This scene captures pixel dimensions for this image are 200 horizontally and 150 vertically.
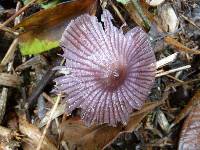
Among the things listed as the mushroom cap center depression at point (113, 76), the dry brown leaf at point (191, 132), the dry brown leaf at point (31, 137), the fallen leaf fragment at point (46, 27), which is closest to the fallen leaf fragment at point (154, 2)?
the fallen leaf fragment at point (46, 27)

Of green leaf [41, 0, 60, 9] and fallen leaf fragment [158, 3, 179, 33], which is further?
fallen leaf fragment [158, 3, 179, 33]

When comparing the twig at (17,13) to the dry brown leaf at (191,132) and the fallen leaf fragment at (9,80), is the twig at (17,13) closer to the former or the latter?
the fallen leaf fragment at (9,80)

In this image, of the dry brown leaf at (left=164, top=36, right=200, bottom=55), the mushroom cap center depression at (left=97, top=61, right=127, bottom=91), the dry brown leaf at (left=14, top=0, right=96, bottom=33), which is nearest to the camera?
the mushroom cap center depression at (left=97, top=61, right=127, bottom=91)

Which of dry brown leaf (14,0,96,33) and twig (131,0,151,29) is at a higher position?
dry brown leaf (14,0,96,33)

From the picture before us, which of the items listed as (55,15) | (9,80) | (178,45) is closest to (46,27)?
(55,15)

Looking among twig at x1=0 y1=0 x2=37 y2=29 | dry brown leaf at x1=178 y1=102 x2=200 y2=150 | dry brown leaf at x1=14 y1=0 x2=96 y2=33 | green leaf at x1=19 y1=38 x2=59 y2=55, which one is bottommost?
dry brown leaf at x1=178 y1=102 x2=200 y2=150

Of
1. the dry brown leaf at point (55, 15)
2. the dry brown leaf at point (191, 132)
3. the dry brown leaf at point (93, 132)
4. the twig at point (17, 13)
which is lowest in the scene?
A: the dry brown leaf at point (191, 132)

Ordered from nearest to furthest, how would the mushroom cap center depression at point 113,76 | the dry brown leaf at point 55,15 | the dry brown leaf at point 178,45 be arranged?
1. the mushroom cap center depression at point 113,76
2. the dry brown leaf at point 55,15
3. the dry brown leaf at point 178,45

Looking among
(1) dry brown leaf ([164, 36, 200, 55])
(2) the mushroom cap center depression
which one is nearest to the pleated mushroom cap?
(2) the mushroom cap center depression

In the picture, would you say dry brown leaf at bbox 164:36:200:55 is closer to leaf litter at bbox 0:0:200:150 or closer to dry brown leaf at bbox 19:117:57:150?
leaf litter at bbox 0:0:200:150
